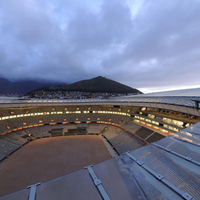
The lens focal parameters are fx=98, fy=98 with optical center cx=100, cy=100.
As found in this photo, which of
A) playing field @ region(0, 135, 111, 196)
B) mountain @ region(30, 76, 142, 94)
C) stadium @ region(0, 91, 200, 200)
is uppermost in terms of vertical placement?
mountain @ region(30, 76, 142, 94)

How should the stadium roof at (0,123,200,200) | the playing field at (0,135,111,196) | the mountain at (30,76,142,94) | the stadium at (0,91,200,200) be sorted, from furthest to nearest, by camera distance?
the mountain at (30,76,142,94)
the playing field at (0,135,111,196)
the stadium at (0,91,200,200)
the stadium roof at (0,123,200,200)

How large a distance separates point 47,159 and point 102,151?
11868mm

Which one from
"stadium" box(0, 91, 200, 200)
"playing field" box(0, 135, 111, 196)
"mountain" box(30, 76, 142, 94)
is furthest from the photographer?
"mountain" box(30, 76, 142, 94)

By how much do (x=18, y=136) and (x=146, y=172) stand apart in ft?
118

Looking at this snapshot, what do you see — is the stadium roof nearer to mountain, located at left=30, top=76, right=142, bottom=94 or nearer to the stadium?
the stadium

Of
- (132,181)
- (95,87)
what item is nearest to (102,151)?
(132,181)

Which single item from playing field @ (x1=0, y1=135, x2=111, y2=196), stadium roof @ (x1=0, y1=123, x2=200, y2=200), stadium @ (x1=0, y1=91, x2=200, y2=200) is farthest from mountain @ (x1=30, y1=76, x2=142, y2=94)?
stadium roof @ (x1=0, y1=123, x2=200, y2=200)

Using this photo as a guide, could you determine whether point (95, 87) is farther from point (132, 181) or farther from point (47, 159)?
point (132, 181)

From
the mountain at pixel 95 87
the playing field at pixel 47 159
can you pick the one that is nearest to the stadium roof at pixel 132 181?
the playing field at pixel 47 159

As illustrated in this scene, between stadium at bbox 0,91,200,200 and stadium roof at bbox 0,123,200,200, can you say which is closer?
stadium roof at bbox 0,123,200,200

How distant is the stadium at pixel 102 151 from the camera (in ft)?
9.44

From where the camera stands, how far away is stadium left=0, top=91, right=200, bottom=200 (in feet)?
9.44

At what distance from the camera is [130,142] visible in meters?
24.8

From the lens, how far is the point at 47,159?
20406 millimetres
